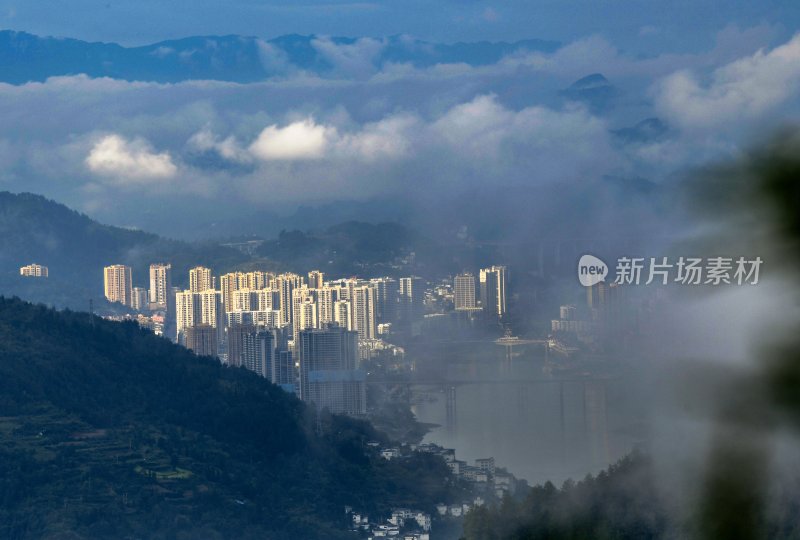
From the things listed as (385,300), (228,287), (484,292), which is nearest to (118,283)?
(228,287)

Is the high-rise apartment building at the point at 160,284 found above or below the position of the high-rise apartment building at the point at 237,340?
above

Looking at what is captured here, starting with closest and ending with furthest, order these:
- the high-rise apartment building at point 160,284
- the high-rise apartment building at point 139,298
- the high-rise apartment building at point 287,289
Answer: the high-rise apartment building at point 287,289, the high-rise apartment building at point 139,298, the high-rise apartment building at point 160,284

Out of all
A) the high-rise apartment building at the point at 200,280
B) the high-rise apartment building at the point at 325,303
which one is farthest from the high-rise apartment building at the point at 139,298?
the high-rise apartment building at the point at 325,303

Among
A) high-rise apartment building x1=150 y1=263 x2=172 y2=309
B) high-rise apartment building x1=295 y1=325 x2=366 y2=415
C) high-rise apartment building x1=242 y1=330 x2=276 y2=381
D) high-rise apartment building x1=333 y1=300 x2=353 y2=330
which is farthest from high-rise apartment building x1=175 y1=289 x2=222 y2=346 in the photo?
high-rise apartment building x1=295 y1=325 x2=366 y2=415

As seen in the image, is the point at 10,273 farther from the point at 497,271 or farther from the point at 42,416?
the point at 497,271

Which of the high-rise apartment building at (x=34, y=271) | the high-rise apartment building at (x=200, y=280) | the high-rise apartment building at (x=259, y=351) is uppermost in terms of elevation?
the high-rise apartment building at (x=34, y=271)

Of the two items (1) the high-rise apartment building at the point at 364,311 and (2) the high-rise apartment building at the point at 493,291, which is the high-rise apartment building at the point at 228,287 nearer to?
(1) the high-rise apartment building at the point at 364,311

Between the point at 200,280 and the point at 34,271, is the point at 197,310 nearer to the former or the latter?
the point at 200,280
